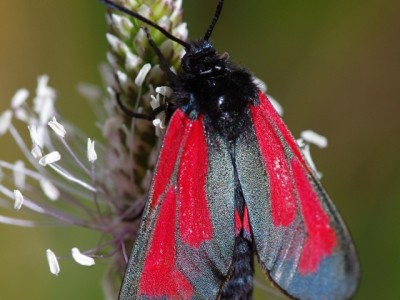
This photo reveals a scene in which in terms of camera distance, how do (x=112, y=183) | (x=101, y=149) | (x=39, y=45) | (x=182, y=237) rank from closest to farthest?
1. (x=182, y=237)
2. (x=112, y=183)
3. (x=101, y=149)
4. (x=39, y=45)

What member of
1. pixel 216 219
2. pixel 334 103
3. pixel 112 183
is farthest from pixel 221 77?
pixel 334 103

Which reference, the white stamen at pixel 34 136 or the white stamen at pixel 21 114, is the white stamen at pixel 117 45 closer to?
the white stamen at pixel 34 136

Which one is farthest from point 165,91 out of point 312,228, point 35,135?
point 312,228

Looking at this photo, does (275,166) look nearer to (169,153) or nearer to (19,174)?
(169,153)

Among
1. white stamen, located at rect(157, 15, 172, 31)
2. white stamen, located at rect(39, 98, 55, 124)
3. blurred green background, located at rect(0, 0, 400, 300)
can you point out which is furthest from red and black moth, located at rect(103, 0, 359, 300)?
blurred green background, located at rect(0, 0, 400, 300)

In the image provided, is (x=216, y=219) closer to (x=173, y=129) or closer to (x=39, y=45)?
(x=173, y=129)

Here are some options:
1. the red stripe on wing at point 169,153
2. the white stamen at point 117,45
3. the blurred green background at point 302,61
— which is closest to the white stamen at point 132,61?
the white stamen at point 117,45

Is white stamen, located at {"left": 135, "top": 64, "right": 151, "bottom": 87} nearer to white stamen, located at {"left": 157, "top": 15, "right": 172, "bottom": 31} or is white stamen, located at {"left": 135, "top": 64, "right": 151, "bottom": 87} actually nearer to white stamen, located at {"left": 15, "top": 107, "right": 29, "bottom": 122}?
white stamen, located at {"left": 157, "top": 15, "right": 172, "bottom": 31}
